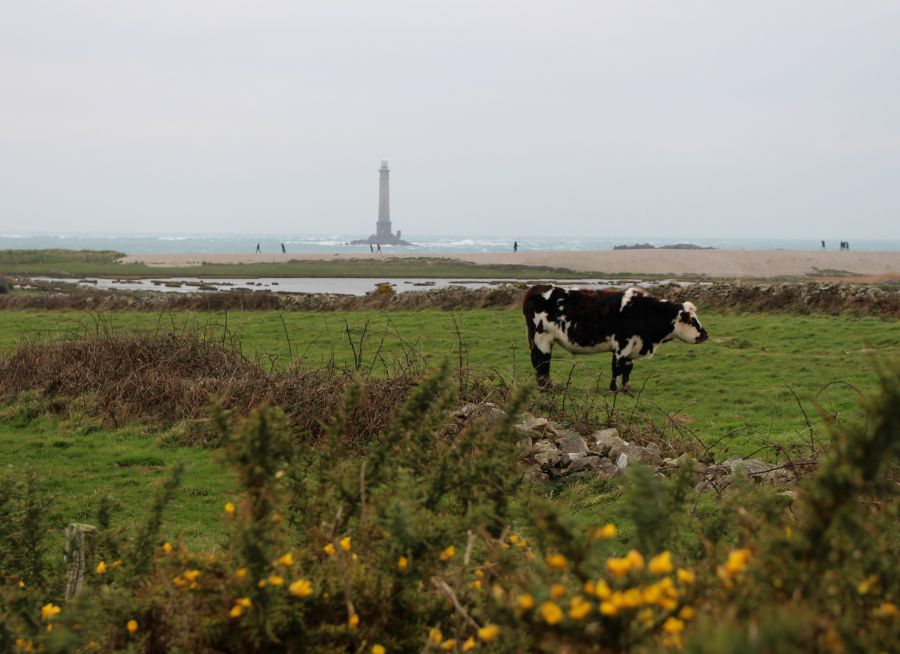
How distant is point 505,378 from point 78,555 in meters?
10.6

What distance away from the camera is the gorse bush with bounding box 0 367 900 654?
2.68 meters

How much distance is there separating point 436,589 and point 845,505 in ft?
6.34

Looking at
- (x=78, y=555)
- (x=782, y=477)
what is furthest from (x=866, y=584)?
(x=782, y=477)

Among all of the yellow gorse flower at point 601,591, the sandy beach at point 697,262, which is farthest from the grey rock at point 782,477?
the sandy beach at point 697,262

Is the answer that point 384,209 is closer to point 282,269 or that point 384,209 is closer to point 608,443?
point 282,269

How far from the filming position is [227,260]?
289 feet

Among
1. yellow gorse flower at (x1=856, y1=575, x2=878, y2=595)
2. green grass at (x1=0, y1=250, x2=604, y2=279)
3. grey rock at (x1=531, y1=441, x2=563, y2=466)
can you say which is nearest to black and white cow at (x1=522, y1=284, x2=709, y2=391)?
grey rock at (x1=531, y1=441, x2=563, y2=466)

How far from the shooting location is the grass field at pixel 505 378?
10.7 m

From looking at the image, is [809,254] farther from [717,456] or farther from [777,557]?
[777,557]

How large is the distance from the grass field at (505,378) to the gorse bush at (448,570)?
662 millimetres

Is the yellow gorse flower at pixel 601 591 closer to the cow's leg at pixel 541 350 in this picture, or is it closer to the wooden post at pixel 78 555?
the wooden post at pixel 78 555

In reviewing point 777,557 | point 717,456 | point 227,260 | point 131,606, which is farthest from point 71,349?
point 227,260

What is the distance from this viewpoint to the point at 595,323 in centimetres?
1716

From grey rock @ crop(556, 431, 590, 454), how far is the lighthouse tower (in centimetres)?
15936
